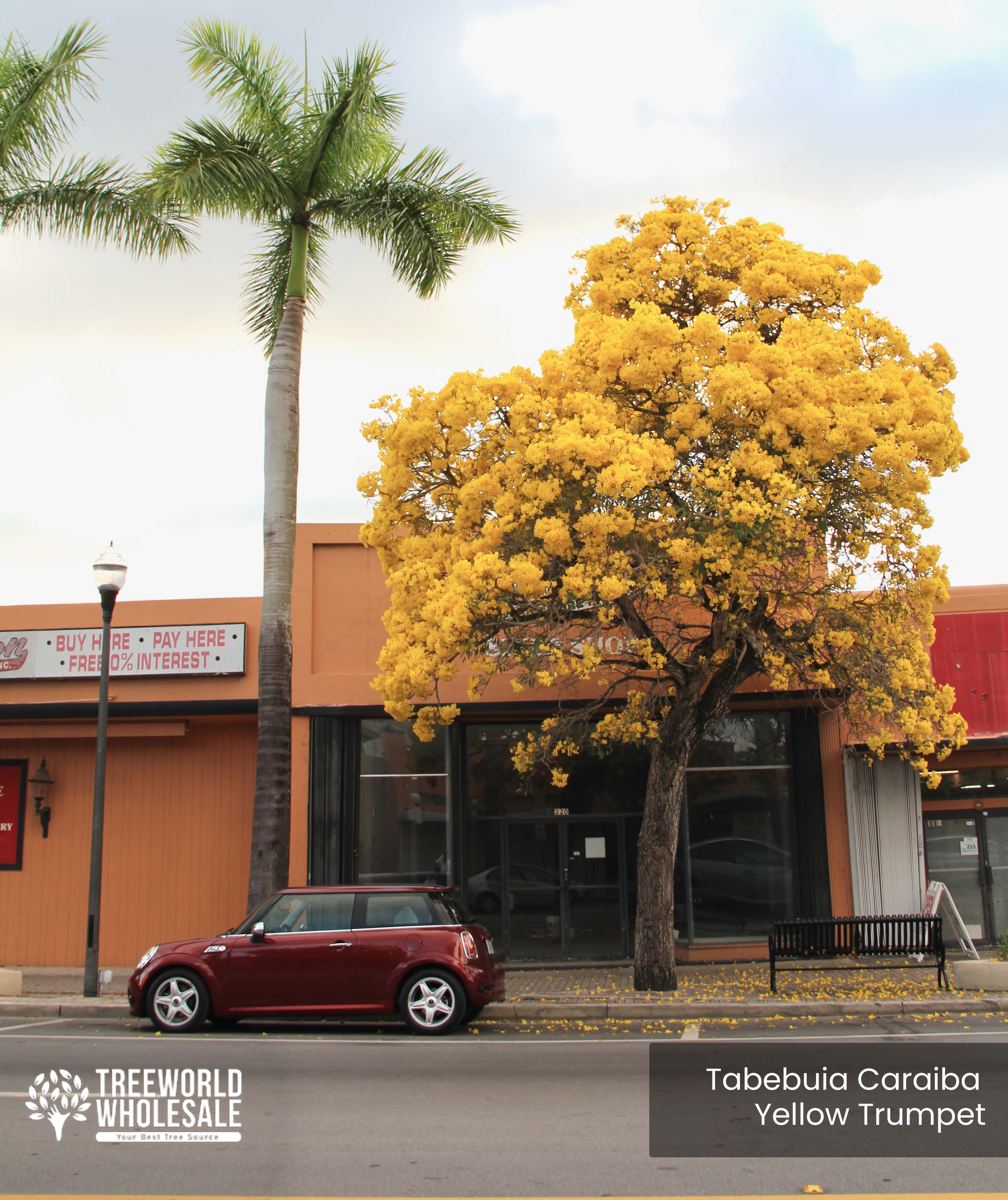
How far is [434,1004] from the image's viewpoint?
392 inches

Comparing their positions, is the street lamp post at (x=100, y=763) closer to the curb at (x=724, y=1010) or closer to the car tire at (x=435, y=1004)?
the curb at (x=724, y=1010)

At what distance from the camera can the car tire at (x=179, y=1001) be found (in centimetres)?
1001

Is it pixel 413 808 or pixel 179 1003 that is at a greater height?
pixel 413 808

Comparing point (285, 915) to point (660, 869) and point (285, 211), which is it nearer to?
point (660, 869)

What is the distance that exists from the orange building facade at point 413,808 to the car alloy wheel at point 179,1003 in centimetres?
481

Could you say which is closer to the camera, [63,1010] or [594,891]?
[63,1010]

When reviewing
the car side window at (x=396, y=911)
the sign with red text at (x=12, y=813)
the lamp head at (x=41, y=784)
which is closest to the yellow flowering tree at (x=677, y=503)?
the car side window at (x=396, y=911)

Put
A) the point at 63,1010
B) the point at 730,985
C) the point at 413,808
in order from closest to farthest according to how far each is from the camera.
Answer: the point at 63,1010 → the point at 730,985 → the point at 413,808

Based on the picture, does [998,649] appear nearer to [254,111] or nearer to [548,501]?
[548,501]

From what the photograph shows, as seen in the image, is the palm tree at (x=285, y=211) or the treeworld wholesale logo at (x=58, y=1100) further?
the palm tree at (x=285, y=211)

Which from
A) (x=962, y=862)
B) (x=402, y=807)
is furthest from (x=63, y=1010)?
(x=962, y=862)

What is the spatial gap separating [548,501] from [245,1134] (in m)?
6.58

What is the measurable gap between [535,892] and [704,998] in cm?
409

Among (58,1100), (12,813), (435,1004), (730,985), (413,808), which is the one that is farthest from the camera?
(12,813)
